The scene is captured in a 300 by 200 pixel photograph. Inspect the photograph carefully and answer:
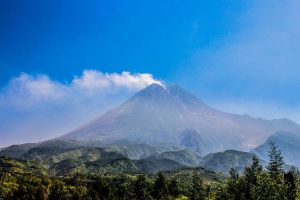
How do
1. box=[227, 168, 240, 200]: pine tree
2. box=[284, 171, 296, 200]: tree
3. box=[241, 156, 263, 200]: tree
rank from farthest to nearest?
box=[227, 168, 240, 200]: pine tree < box=[241, 156, 263, 200]: tree < box=[284, 171, 296, 200]: tree

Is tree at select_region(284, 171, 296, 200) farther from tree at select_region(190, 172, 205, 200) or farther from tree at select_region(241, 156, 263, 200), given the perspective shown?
tree at select_region(190, 172, 205, 200)

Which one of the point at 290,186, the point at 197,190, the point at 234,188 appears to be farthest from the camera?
the point at 197,190

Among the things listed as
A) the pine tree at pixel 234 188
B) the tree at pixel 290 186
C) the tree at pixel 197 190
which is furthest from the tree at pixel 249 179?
the tree at pixel 197 190

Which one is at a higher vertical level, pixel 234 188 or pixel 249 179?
pixel 249 179

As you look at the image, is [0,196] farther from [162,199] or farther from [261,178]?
[261,178]

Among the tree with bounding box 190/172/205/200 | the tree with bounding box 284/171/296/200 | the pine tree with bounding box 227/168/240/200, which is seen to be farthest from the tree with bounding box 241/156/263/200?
the tree with bounding box 190/172/205/200

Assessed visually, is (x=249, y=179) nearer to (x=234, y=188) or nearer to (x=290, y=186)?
(x=234, y=188)

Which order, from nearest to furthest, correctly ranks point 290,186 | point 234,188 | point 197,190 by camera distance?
1. point 290,186
2. point 234,188
3. point 197,190

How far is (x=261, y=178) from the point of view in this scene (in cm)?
9775

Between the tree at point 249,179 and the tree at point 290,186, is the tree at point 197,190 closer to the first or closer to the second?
the tree at point 249,179

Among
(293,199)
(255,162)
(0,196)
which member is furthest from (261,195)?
(0,196)

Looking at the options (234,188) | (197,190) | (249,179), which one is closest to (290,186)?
(249,179)

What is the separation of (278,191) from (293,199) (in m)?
15.1

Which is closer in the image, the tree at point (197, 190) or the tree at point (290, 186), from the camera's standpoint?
the tree at point (290, 186)
